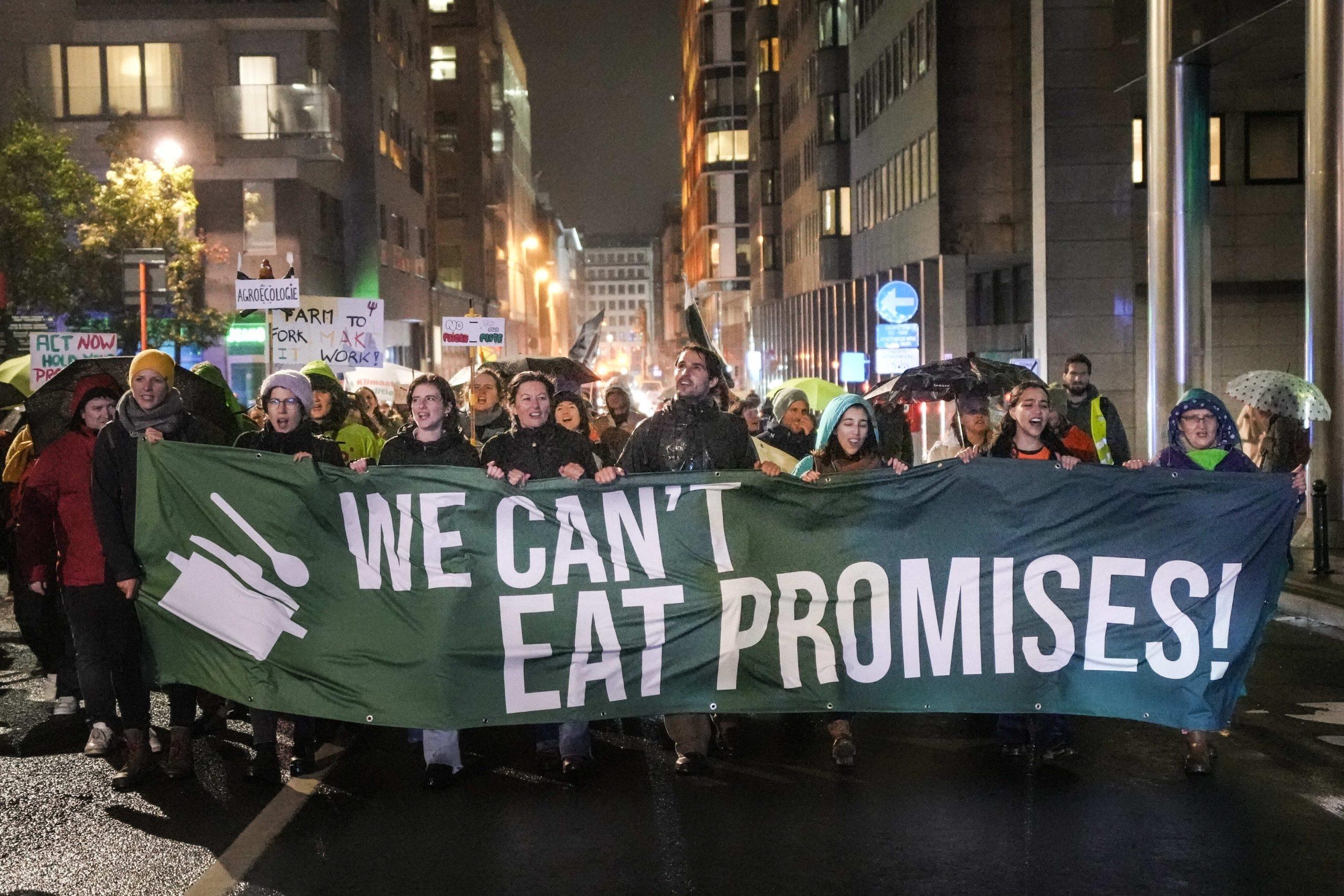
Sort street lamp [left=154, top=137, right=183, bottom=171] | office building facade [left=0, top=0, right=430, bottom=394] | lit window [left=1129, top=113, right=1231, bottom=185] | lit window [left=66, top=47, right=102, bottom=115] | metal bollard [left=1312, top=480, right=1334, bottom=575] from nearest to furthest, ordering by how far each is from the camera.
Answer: metal bollard [left=1312, top=480, right=1334, bottom=575] → street lamp [left=154, top=137, right=183, bottom=171] → lit window [left=1129, top=113, right=1231, bottom=185] → office building facade [left=0, top=0, right=430, bottom=394] → lit window [left=66, top=47, right=102, bottom=115]

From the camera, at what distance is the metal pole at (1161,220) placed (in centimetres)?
2273

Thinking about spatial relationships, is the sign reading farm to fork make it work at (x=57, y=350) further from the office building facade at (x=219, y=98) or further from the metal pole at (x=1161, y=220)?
the office building facade at (x=219, y=98)

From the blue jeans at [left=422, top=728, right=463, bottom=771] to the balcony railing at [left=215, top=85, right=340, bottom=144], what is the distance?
34433mm

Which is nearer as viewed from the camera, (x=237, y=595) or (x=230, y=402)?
(x=237, y=595)

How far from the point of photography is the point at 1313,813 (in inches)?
A: 270

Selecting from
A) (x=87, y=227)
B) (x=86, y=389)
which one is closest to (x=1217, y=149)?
(x=87, y=227)

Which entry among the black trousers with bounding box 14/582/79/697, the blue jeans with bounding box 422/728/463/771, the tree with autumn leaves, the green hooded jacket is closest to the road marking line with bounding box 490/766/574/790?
the blue jeans with bounding box 422/728/463/771

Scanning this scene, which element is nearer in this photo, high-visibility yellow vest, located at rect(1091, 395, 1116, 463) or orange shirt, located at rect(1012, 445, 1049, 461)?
orange shirt, located at rect(1012, 445, 1049, 461)

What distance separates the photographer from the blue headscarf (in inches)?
324

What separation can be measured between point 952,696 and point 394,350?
158ft

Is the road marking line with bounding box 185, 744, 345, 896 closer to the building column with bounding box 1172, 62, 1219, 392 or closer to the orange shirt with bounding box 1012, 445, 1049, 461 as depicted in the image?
the orange shirt with bounding box 1012, 445, 1049, 461

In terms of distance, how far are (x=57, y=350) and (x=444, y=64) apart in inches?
2838

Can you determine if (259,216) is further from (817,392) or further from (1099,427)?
(1099,427)

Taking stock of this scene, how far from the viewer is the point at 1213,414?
8234 mm
